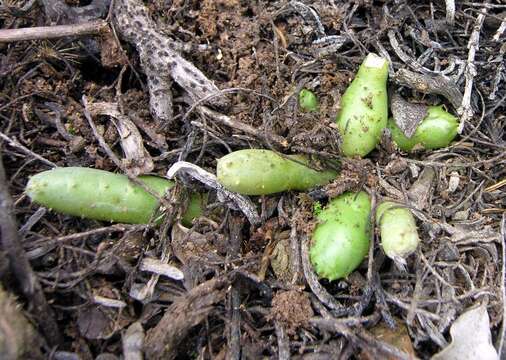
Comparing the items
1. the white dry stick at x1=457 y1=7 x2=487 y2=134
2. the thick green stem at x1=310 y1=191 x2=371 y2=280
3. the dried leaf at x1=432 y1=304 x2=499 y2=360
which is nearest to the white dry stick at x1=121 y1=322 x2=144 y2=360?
the thick green stem at x1=310 y1=191 x2=371 y2=280

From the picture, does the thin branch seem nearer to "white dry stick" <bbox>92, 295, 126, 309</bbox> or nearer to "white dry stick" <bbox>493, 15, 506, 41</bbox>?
"white dry stick" <bbox>92, 295, 126, 309</bbox>

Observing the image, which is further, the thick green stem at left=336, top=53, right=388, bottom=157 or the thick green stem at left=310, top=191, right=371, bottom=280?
the thick green stem at left=336, top=53, right=388, bottom=157

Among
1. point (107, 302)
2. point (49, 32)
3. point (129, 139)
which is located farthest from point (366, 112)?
point (49, 32)

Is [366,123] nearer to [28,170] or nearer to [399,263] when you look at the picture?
[399,263]

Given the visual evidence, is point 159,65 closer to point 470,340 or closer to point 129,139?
point 129,139

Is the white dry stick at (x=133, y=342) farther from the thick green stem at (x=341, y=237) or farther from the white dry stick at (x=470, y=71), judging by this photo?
the white dry stick at (x=470, y=71)
